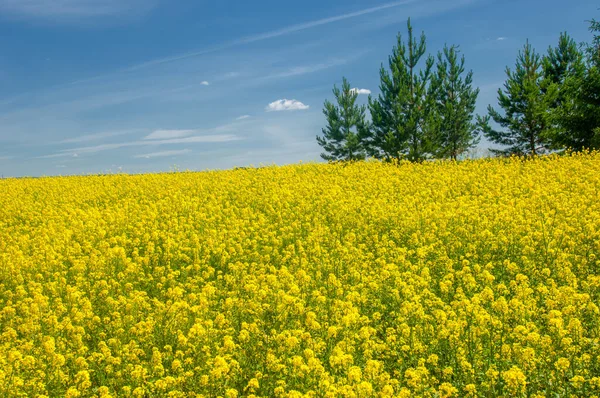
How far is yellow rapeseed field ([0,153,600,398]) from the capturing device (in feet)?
17.2

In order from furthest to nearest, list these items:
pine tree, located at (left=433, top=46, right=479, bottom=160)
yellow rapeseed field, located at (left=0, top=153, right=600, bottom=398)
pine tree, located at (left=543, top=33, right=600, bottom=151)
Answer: pine tree, located at (left=433, top=46, right=479, bottom=160) → pine tree, located at (left=543, top=33, right=600, bottom=151) → yellow rapeseed field, located at (left=0, top=153, right=600, bottom=398)

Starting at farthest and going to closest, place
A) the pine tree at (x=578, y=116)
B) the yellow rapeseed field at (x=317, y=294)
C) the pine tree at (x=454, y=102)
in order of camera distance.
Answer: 1. the pine tree at (x=454, y=102)
2. the pine tree at (x=578, y=116)
3. the yellow rapeseed field at (x=317, y=294)

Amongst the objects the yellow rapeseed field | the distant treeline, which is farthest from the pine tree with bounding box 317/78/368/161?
the yellow rapeseed field

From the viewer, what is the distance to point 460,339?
228 inches

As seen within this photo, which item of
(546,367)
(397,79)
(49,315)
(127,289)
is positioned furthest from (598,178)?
(397,79)

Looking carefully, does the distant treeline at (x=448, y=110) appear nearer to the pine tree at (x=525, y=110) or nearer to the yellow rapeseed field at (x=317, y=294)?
the pine tree at (x=525, y=110)

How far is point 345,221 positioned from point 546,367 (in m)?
7.07

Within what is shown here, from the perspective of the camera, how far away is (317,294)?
718 cm

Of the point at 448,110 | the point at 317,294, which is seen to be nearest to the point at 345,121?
the point at 448,110

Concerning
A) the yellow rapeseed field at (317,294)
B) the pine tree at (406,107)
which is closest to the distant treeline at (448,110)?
the pine tree at (406,107)

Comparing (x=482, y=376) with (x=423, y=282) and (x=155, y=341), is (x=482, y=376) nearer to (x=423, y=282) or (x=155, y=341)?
Result: (x=423, y=282)

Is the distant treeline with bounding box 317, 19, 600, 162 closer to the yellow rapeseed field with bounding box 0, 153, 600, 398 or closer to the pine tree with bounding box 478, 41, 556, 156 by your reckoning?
the pine tree with bounding box 478, 41, 556, 156

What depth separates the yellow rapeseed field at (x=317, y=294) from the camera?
17.2 ft

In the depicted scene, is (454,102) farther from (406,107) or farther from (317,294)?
(317,294)
